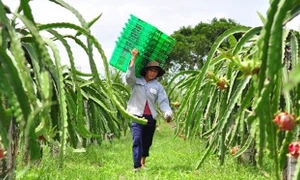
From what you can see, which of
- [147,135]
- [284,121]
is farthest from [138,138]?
[284,121]

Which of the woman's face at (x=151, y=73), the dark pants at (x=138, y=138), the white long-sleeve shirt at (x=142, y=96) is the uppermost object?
the woman's face at (x=151, y=73)

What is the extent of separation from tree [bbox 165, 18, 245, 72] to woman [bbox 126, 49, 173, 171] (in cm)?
2462

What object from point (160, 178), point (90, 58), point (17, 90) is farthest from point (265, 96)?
point (160, 178)

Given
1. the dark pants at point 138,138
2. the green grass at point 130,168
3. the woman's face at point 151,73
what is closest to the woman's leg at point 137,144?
the dark pants at point 138,138

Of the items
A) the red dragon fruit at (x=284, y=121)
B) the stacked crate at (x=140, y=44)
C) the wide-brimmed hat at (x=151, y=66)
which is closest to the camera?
the red dragon fruit at (x=284, y=121)

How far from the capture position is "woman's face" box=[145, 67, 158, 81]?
504 cm

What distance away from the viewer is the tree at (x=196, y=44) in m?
30.4

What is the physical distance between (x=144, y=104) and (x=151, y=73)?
1.08 feet

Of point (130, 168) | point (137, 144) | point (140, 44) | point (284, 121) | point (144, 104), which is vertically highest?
point (140, 44)

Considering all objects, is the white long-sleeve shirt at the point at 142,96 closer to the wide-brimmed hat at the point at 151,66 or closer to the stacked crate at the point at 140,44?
the wide-brimmed hat at the point at 151,66

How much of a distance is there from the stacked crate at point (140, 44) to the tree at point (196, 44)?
2498 cm

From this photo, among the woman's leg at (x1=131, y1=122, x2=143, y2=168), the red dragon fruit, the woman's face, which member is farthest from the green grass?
the red dragon fruit

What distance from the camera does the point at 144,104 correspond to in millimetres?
5172

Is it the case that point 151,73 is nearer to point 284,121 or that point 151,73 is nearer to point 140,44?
point 140,44
